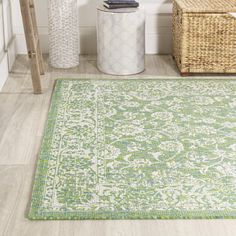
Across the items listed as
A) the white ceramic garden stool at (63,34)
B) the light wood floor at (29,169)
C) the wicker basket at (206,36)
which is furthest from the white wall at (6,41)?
the wicker basket at (206,36)

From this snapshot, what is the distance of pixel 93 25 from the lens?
13.4 feet

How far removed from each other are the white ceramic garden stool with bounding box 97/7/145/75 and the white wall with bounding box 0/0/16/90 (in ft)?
1.92

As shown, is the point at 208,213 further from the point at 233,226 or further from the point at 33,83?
the point at 33,83

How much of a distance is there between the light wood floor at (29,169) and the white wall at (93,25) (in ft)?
1.06

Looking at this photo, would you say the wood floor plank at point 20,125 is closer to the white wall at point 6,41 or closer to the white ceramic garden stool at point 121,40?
the white wall at point 6,41

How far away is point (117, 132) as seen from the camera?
2.74m

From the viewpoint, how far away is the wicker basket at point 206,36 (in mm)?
3467

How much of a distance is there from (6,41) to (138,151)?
5.00 feet

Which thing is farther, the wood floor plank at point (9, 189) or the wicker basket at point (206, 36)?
the wicker basket at point (206, 36)

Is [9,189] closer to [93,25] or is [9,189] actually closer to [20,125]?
[20,125]

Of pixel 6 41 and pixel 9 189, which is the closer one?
pixel 9 189

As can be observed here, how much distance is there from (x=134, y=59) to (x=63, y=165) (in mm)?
1391

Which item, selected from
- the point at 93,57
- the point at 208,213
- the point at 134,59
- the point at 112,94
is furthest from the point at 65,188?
the point at 93,57

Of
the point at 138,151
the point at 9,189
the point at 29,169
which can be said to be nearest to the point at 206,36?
the point at 138,151
